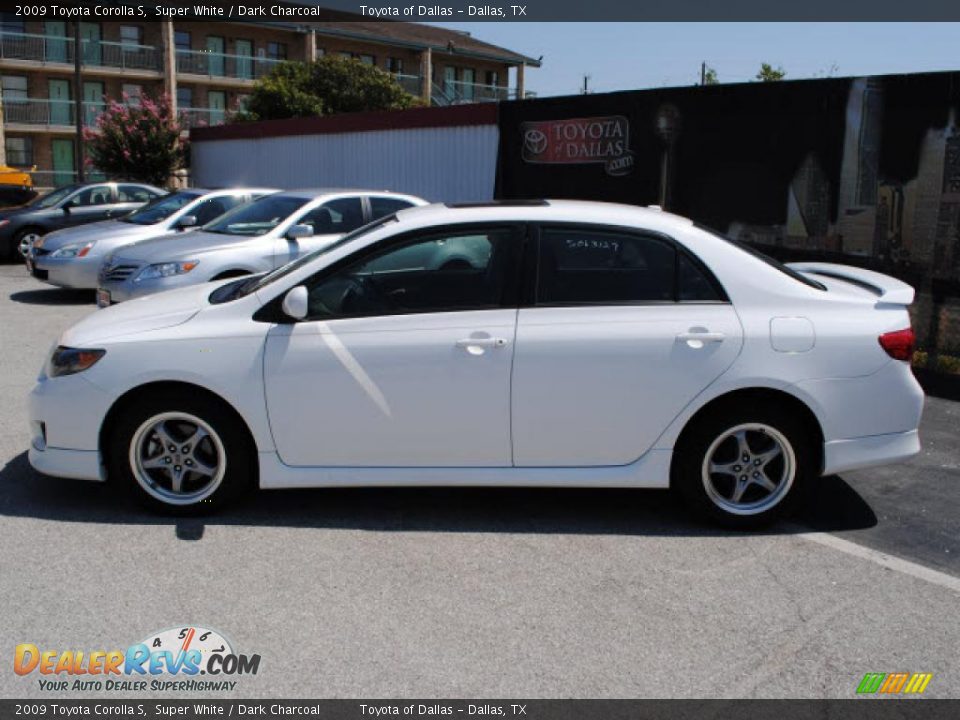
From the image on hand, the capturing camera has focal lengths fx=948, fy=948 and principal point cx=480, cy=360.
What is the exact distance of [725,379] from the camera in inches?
181

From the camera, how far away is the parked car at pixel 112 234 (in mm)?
12117

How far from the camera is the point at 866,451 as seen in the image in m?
4.75

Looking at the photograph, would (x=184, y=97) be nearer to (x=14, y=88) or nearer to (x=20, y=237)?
(x=14, y=88)

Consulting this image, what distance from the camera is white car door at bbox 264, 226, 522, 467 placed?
4.61 m

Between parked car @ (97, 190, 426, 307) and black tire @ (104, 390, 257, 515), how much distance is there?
16.3ft

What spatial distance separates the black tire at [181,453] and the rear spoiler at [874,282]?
3202 millimetres

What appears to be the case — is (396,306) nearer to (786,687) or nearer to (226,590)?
(226,590)

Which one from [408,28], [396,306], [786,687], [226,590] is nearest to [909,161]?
[396,306]

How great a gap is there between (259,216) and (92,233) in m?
3.50

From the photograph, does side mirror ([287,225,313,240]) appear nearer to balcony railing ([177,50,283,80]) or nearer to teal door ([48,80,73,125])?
teal door ([48,80,73,125])

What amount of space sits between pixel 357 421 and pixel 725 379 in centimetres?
181

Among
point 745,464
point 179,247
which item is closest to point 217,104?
point 179,247

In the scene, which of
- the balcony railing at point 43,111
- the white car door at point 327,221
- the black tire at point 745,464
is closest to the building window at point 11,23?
the balcony railing at point 43,111

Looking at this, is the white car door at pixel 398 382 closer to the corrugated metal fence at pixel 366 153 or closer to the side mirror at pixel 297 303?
the side mirror at pixel 297 303
